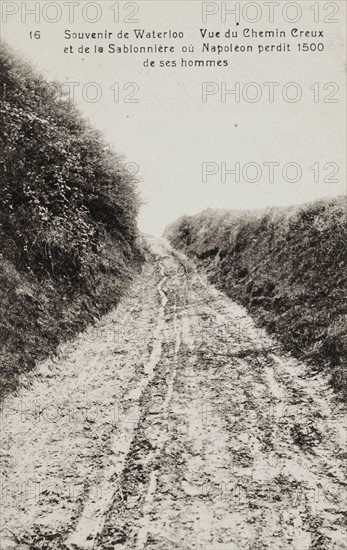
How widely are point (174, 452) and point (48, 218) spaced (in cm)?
651

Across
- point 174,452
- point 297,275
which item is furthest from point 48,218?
point 174,452

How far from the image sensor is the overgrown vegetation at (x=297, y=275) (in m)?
7.03

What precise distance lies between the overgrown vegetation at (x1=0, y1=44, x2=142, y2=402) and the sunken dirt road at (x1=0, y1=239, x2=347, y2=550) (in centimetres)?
82

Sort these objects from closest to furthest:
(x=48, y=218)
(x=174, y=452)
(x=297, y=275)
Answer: (x=174, y=452)
(x=48, y=218)
(x=297, y=275)

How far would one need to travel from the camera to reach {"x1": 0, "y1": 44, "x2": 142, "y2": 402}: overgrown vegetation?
734cm

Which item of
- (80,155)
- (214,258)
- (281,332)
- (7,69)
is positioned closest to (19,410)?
(281,332)

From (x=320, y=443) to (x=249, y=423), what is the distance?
0.90 meters

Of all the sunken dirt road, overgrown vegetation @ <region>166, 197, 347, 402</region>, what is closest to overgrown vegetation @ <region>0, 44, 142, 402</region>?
the sunken dirt road

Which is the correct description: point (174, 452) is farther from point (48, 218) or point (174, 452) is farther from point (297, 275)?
point (48, 218)

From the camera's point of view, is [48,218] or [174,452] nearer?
[174,452]

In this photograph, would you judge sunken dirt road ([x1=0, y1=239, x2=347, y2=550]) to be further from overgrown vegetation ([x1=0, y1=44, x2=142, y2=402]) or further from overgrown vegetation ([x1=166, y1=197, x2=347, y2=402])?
overgrown vegetation ([x1=0, y1=44, x2=142, y2=402])

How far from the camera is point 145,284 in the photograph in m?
13.9

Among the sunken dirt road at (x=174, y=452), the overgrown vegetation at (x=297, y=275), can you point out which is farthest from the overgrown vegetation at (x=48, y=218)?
the overgrown vegetation at (x=297, y=275)

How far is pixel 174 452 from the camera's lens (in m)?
4.58
